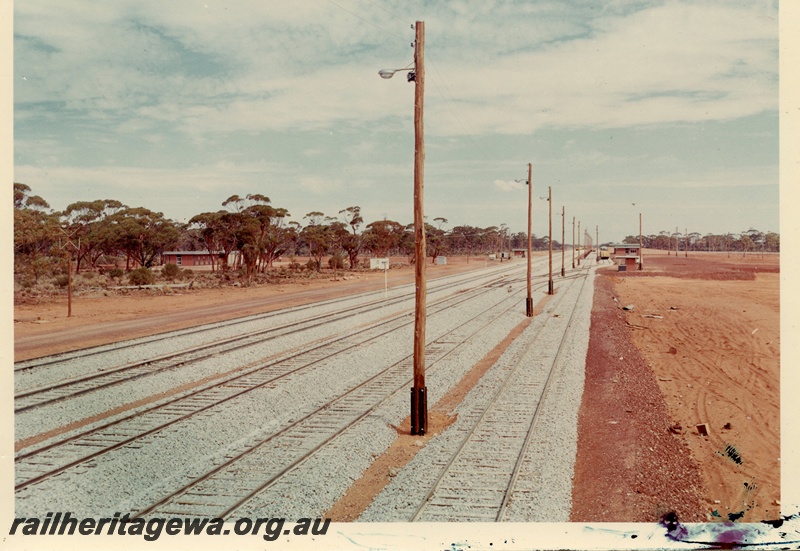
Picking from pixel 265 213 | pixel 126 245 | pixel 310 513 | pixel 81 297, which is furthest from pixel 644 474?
pixel 126 245

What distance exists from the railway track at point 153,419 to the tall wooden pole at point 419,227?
480 centimetres

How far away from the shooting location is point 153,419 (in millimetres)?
11758

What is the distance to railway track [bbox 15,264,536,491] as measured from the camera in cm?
932

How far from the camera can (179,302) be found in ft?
Result: 132

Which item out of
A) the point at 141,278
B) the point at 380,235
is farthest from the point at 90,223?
the point at 380,235

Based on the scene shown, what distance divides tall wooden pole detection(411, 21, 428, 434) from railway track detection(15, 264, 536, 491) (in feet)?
15.8

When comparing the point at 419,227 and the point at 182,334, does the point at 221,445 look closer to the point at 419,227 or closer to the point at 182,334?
the point at 419,227

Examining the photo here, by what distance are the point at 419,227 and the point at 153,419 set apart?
666 centimetres

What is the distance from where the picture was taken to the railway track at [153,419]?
932 cm

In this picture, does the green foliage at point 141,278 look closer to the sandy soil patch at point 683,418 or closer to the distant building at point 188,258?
the sandy soil patch at point 683,418

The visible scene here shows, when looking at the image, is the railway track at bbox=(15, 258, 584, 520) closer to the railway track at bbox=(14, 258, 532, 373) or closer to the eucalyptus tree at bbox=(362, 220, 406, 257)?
the railway track at bbox=(14, 258, 532, 373)

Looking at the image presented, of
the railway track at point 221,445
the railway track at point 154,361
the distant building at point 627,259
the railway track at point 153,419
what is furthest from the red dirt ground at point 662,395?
the distant building at point 627,259

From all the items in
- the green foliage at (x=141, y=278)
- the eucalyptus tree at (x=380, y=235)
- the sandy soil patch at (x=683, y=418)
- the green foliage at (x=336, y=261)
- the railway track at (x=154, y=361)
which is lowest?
the sandy soil patch at (x=683, y=418)

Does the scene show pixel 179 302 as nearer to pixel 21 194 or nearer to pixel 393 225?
pixel 21 194
